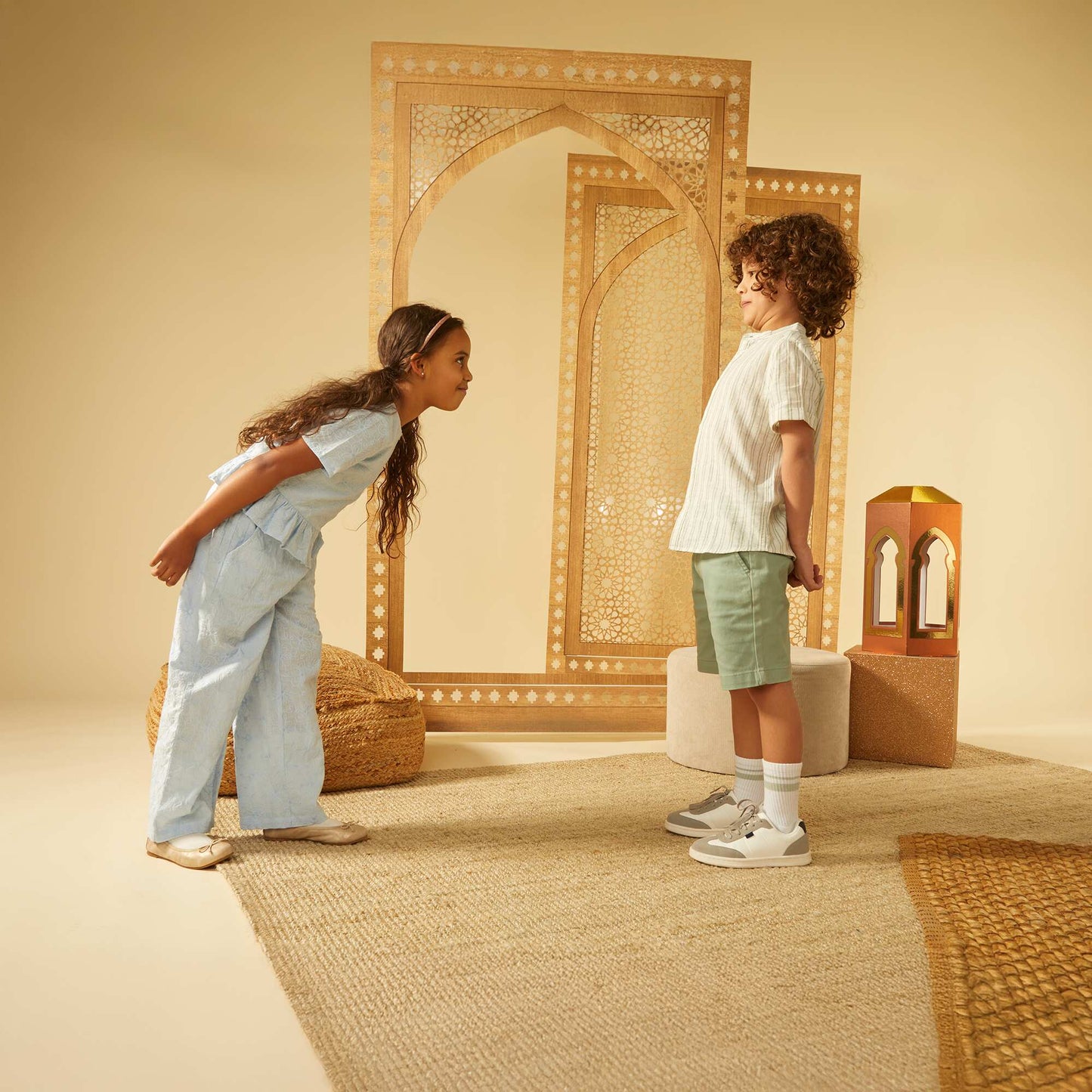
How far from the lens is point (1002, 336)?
5156 mm

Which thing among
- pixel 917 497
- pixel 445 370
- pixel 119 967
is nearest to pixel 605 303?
pixel 917 497

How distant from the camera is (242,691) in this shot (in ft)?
7.47

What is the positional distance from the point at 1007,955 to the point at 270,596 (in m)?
1.52

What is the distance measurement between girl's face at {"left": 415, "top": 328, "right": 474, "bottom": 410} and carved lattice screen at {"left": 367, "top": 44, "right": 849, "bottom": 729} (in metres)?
1.21

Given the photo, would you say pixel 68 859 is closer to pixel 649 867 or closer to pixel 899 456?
pixel 649 867

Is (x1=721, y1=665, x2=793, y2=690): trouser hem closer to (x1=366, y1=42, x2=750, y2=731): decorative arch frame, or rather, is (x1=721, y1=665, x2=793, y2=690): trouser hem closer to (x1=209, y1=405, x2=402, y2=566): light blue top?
(x1=209, y1=405, x2=402, y2=566): light blue top

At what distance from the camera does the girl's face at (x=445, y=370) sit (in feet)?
7.87

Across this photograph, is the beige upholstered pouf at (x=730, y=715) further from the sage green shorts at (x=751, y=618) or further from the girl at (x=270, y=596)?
the girl at (x=270, y=596)

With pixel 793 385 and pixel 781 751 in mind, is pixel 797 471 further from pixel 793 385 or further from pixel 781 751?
pixel 781 751

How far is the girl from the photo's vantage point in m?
2.24

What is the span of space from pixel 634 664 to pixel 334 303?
2104mm

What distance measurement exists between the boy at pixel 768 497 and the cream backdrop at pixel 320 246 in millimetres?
2170

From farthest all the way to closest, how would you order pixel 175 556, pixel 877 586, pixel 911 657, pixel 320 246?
pixel 320 246, pixel 877 586, pixel 911 657, pixel 175 556

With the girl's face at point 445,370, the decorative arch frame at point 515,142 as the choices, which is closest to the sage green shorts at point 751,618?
the girl's face at point 445,370
